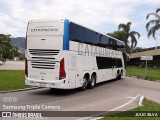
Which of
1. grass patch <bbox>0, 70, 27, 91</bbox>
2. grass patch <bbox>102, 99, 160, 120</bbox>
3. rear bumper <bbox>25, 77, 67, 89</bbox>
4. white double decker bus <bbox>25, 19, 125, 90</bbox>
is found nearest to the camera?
grass patch <bbox>102, 99, 160, 120</bbox>

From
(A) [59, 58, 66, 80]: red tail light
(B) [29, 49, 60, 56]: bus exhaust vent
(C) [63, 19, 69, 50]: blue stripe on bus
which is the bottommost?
(A) [59, 58, 66, 80]: red tail light

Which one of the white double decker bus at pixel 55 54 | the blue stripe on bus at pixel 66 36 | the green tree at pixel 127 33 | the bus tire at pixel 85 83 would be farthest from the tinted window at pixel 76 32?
the green tree at pixel 127 33

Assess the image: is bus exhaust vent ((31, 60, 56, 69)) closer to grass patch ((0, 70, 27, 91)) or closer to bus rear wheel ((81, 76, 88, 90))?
grass patch ((0, 70, 27, 91))

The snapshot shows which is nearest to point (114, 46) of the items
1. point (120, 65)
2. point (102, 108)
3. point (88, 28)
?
point (120, 65)

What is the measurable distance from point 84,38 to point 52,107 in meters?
7.13

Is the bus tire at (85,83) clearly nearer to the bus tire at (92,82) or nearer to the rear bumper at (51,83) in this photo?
the bus tire at (92,82)

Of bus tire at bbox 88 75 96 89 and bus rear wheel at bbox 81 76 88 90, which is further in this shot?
bus tire at bbox 88 75 96 89

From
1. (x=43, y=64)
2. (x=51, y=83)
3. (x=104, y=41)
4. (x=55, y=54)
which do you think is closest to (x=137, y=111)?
(x=51, y=83)

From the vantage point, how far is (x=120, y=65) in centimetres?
3005

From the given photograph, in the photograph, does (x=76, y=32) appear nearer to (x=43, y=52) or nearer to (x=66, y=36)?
(x=66, y=36)

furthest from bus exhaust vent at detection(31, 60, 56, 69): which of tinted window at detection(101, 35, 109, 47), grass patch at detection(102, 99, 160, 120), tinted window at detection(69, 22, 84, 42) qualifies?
tinted window at detection(101, 35, 109, 47)

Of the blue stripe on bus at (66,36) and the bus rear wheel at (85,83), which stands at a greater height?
the blue stripe on bus at (66,36)

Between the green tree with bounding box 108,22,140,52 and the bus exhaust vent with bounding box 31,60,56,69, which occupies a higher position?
the green tree with bounding box 108,22,140,52

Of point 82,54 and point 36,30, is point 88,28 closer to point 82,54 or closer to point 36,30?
point 82,54
